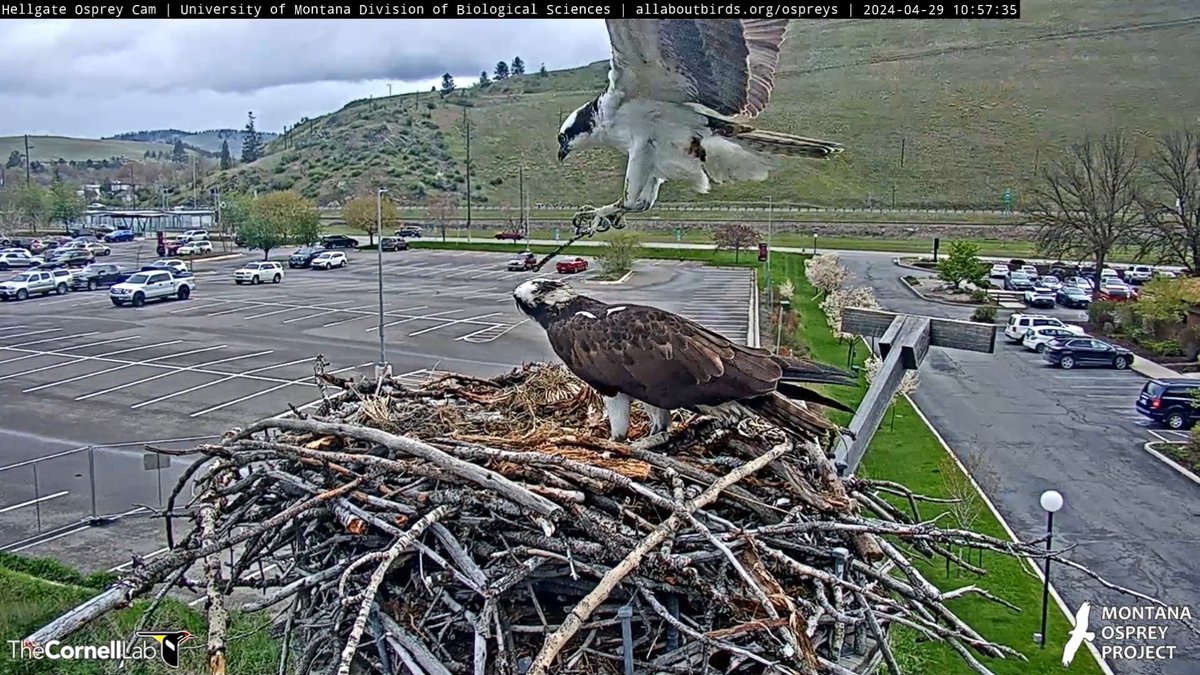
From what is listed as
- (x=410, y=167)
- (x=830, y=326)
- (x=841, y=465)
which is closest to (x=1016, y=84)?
(x=410, y=167)

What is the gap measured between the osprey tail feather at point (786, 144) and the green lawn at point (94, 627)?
7.10 metres

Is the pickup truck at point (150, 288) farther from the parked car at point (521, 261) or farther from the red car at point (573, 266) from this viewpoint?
the red car at point (573, 266)

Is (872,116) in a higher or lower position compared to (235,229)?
higher

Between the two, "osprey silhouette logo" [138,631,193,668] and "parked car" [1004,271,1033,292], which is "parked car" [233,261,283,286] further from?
"osprey silhouette logo" [138,631,193,668]

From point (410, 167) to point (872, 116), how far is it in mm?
35524

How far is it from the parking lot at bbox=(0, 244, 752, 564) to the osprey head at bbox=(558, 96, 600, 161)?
133 inches

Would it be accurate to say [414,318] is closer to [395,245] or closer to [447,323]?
[447,323]

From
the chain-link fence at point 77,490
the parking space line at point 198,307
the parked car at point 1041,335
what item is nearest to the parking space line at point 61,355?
the parking space line at point 198,307

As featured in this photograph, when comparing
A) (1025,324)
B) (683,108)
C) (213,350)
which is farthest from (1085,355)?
(683,108)

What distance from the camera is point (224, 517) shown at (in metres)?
4.59

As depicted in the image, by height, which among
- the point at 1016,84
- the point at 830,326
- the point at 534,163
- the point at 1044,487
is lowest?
the point at 1044,487

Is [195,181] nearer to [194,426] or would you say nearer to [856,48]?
[856,48]

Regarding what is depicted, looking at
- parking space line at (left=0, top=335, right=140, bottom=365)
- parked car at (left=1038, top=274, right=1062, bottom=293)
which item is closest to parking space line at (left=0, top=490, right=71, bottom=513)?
parking space line at (left=0, top=335, right=140, bottom=365)

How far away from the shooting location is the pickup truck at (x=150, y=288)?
33.0m
